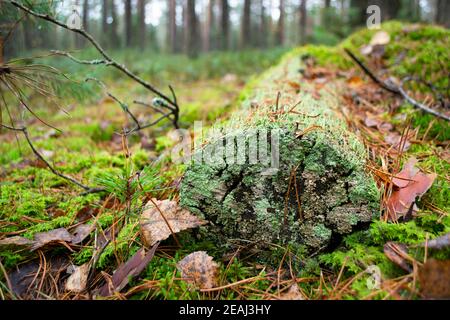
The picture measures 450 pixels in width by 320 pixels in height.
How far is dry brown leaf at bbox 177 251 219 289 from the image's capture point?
1.37m

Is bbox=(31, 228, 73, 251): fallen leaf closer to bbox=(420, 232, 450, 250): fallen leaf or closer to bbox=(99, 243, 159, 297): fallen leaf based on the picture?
bbox=(99, 243, 159, 297): fallen leaf

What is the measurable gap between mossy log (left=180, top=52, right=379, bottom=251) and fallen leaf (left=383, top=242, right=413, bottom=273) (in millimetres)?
160

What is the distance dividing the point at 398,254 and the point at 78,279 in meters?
1.36

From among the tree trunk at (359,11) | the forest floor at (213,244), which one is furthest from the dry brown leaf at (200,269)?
the tree trunk at (359,11)

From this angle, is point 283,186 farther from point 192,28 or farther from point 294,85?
point 192,28

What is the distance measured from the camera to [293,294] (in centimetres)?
A: 133

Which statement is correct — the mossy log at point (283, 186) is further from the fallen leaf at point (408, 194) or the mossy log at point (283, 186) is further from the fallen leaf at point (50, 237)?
the fallen leaf at point (50, 237)

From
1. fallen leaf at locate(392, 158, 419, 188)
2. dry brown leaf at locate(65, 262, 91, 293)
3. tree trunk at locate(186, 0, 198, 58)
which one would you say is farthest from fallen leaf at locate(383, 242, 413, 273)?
tree trunk at locate(186, 0, 198, 58)

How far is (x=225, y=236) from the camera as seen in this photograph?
158 cm

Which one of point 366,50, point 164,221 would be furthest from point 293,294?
point 366,50
